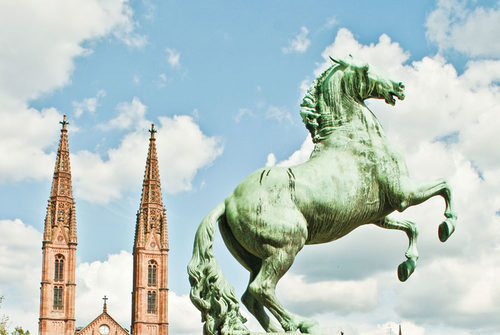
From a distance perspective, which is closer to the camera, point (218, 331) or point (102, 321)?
point (218, 331)

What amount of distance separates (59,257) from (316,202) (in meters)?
67.9

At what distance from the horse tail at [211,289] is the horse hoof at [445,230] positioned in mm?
1258

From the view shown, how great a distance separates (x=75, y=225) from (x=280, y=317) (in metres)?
68.2

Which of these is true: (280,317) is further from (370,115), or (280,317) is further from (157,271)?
(157,271)

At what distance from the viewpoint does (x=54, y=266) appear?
69375mm

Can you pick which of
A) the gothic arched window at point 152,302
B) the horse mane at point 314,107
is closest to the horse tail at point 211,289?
the horse mane at point 314,107

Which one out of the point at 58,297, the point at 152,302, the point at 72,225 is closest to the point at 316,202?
the point at 58,297

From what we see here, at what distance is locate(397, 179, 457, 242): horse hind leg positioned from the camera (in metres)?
4.59

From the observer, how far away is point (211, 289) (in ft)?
14.3

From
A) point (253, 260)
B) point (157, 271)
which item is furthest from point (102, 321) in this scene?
point (253, 260)

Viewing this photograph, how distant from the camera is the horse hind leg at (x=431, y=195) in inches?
181

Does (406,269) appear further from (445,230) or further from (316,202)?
(316,202)

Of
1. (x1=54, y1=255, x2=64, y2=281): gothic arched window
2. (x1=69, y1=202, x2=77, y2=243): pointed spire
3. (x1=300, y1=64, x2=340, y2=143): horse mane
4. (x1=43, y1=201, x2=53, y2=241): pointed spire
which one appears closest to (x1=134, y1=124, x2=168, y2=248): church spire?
(x1=69, y1=202, x2=77, y2=243): pointed spire

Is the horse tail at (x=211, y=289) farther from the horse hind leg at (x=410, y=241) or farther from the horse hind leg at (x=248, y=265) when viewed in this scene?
the horse hind leg at (x=410, y=241)
